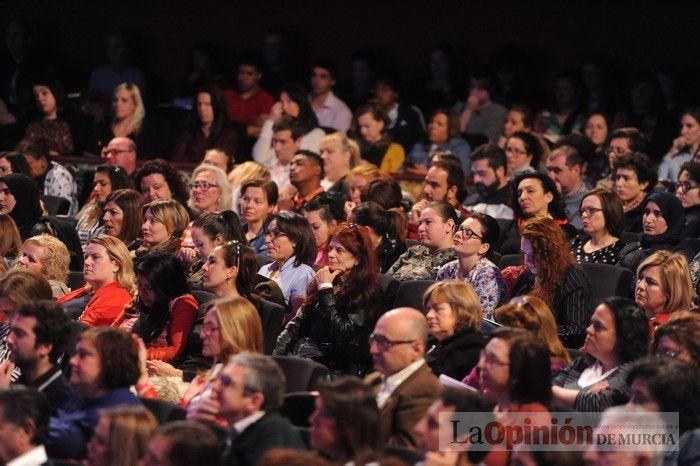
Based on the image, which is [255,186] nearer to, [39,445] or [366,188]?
[366,188]

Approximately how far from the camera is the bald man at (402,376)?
12.9 feet

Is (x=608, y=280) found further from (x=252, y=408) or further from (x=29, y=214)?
(x=29, y=214)

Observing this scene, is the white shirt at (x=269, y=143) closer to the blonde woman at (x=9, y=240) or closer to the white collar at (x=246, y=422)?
the blonde woman at (x=9, y=240)

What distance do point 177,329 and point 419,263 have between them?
4.65 feet

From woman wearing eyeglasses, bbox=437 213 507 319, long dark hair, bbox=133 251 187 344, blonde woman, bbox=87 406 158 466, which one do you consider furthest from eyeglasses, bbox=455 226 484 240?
blonde woman, bbox=87 406 158 466

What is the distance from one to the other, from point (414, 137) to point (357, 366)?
13.0ft

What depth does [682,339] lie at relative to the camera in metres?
4.14

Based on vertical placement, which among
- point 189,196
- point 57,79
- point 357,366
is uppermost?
point 57,79

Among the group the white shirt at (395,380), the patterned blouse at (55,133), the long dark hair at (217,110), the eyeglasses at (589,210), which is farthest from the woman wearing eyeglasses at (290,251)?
the patterned blouse at (55,133)

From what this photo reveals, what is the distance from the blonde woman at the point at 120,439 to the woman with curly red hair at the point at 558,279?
219cm

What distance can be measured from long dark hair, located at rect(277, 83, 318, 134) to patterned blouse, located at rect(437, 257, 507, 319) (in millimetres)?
3145

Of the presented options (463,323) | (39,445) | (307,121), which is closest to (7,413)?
(39,445)

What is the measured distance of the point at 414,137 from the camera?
8.87m

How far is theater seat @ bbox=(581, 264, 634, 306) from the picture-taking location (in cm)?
537
